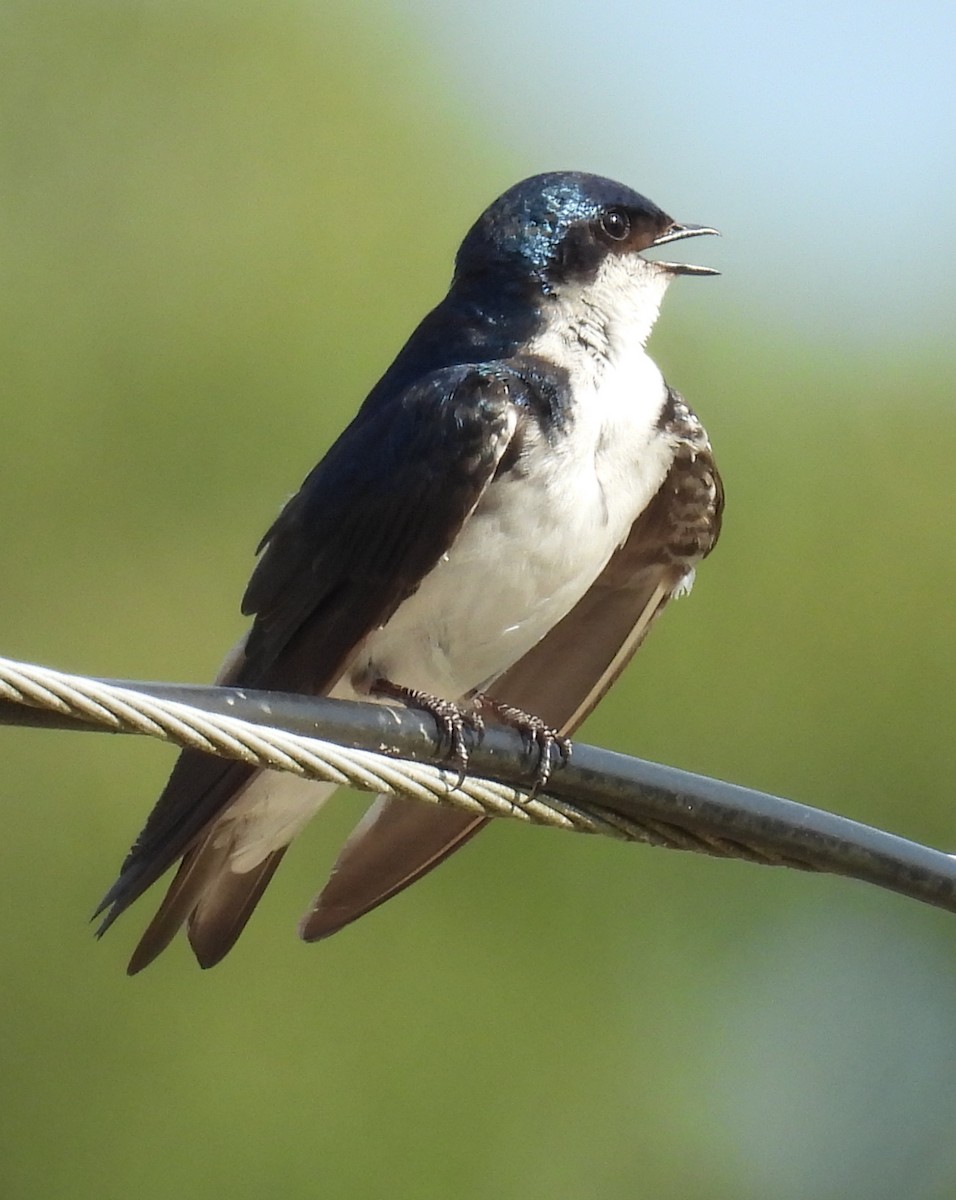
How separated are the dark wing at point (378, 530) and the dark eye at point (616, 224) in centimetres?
43

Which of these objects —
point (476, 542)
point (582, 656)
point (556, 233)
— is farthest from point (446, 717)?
point (556, 233)

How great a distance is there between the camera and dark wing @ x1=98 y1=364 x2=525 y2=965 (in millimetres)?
2332

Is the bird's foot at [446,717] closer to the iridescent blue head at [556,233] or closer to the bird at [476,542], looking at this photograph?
the bird at [476,542]

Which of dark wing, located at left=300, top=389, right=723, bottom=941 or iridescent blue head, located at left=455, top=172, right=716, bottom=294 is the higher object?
iridescent blue head, located at left=455, top=172, right=716, bottom=294

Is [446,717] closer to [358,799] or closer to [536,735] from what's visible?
[536,735]

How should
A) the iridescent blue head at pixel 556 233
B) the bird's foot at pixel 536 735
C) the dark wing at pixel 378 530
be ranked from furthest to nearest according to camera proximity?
the iridescent blue head at pixel 556 233 → the dark wing at pixel 378 530 → the bird's foot at pixel 536 735

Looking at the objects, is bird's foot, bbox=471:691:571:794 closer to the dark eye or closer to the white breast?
the white breast

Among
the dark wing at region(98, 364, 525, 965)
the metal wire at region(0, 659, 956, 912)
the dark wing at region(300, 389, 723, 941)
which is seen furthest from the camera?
the dark wing at region(300, 389, 723, 941)

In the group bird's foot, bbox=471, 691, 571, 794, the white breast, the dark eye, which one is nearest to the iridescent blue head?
the dark eye

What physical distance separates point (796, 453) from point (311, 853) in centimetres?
198

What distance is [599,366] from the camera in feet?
8.20

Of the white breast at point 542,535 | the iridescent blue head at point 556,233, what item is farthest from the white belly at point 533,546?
the iridescent blue head at point 556,233

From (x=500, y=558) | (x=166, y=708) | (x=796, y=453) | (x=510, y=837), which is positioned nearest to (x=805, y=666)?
(x=796, y=453)

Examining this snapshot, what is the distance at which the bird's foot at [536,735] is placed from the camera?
5.48 ft
